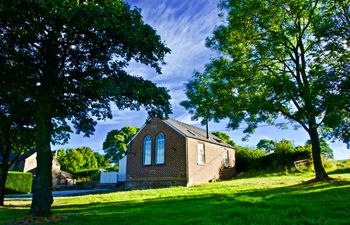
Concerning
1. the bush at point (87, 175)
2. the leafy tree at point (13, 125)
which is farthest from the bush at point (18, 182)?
the leafy tree at point (13, 125)

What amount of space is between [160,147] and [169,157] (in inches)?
61.5

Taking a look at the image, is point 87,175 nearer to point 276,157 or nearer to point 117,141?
point 117,141

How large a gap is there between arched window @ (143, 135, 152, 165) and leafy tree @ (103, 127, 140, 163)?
27.7m

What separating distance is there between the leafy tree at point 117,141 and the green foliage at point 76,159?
7988mm

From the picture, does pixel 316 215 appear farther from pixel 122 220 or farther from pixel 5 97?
→ pixel 5 97

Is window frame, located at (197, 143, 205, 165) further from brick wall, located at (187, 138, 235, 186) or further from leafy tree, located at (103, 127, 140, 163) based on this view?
leafy tree, located at (103, 127, 140, 163)

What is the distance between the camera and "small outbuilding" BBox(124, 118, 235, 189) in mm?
25109

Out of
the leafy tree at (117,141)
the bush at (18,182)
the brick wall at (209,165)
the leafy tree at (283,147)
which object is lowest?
the bush at (18,182)

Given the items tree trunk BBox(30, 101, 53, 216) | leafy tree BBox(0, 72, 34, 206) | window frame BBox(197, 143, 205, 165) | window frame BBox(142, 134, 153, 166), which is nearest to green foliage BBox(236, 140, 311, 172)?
window frame BBox(197, 143, 205, 165)

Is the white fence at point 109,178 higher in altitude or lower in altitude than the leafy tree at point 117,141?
lower

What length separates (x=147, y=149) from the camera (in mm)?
27875

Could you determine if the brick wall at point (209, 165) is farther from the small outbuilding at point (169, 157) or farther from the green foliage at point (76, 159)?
the green foliage at point (76, 159)

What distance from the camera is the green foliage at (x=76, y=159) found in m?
59.5

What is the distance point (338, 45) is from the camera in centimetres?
1085
